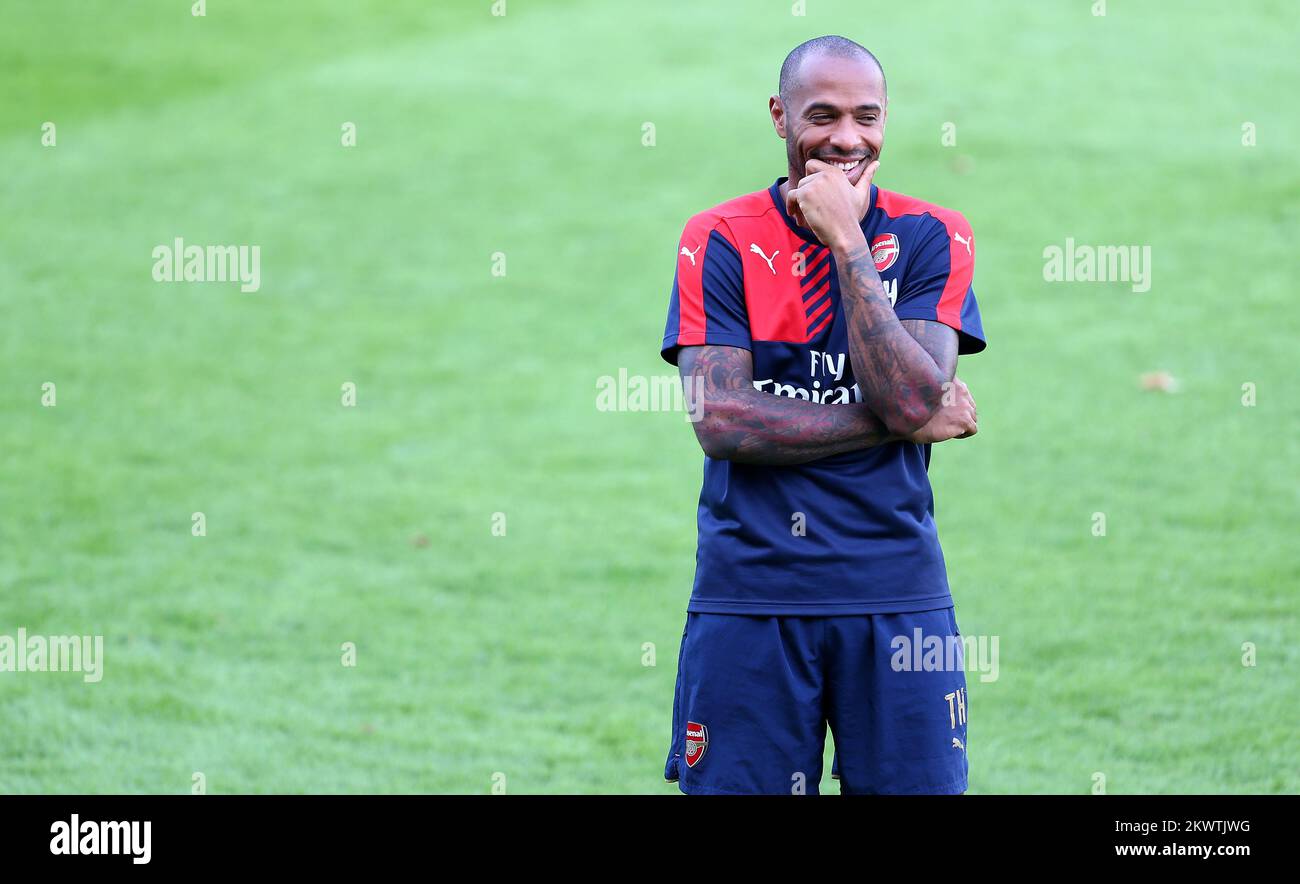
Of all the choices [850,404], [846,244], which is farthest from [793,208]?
[850,404]

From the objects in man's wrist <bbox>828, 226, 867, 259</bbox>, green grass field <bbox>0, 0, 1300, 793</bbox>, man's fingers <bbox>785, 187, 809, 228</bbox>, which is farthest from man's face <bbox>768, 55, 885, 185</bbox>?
green grass field <bbox>0, 0, 1300, 793</bbox>

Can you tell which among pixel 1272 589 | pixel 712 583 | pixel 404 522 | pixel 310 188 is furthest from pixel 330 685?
pixel 310 188

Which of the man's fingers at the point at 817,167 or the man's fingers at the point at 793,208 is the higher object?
the man's fingers at the point at 817,167

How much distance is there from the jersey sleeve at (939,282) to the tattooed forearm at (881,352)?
0.22m

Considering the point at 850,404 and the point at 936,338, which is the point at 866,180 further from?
the point at 850,404

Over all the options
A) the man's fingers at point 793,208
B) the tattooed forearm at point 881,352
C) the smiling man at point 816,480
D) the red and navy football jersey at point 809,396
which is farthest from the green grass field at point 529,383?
the man's fingers at point 793,208

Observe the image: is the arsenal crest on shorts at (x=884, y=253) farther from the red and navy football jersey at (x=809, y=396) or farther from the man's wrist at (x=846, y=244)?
the man's wrist at (x=846, y=244)

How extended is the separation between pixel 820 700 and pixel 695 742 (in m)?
0.34

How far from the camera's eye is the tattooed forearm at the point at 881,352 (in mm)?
3777

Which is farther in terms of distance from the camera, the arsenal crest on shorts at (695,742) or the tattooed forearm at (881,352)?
the arsenal crest on shorts at (695,742)

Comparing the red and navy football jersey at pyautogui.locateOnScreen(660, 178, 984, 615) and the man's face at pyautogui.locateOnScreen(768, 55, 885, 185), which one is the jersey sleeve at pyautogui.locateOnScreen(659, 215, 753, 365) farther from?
the man's face at pyautogui.locateOnScreen(768, 55, 885, 185)

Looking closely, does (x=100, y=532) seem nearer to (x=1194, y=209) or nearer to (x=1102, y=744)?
(x=1102, y=744)

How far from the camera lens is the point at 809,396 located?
4.02 m

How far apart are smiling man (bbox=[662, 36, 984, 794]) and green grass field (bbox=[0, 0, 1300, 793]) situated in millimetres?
2668
